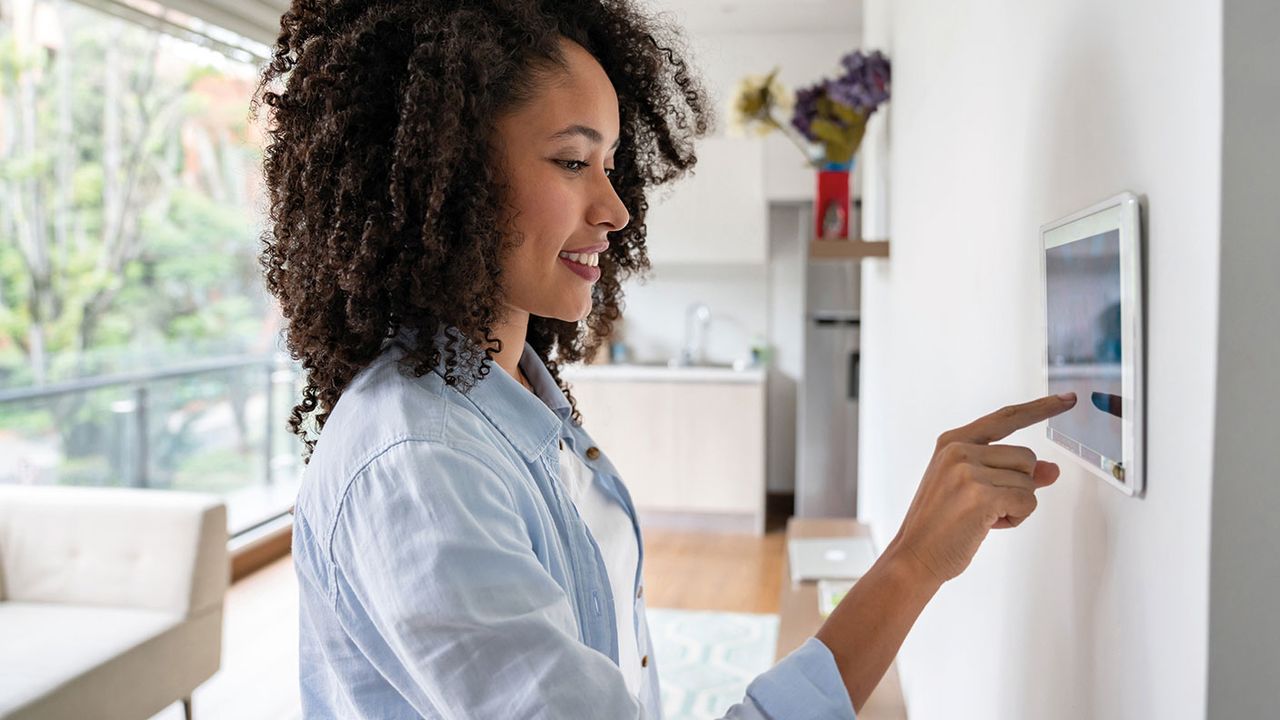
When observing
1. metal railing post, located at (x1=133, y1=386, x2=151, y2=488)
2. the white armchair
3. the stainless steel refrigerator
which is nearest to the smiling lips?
the white armchair

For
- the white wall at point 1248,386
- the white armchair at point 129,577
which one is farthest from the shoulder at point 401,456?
the white armchair at point 129,577

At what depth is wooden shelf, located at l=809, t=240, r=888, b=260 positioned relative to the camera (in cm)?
269

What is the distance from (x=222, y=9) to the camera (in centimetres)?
418

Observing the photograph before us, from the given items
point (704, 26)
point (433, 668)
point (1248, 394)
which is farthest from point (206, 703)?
point (704, 26)

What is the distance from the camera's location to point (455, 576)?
0.71m

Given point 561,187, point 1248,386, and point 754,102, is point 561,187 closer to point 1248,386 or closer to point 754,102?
point 1248,386

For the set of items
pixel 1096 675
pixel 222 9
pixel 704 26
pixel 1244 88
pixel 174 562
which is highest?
pixel 704 26

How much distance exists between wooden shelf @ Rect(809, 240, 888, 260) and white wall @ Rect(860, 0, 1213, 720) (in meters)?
0.80

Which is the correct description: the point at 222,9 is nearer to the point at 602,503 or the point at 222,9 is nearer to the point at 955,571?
the point at 602,503

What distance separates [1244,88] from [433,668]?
2.00 feet

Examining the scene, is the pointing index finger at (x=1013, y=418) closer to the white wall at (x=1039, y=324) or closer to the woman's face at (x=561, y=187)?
the white wall at (x=1039, y=324)

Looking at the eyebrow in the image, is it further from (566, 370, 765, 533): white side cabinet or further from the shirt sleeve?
(566, 370, 765, 533): white side cabinet

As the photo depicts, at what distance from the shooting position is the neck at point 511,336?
1041 mm

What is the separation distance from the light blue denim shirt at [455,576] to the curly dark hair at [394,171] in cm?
5
